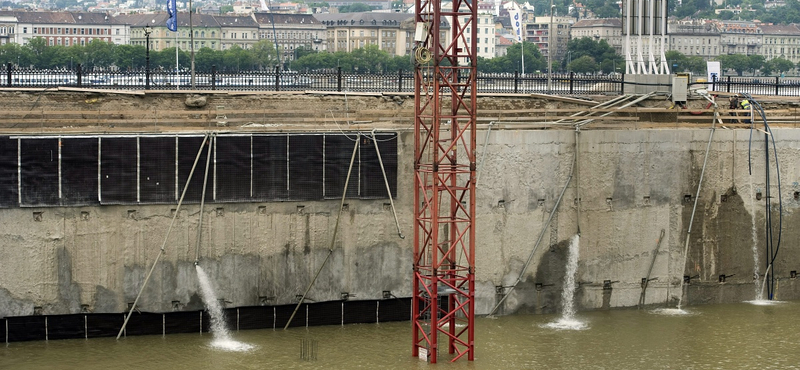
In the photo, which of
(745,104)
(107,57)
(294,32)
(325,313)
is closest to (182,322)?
(325,313)

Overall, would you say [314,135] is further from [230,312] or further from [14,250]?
[14,250]

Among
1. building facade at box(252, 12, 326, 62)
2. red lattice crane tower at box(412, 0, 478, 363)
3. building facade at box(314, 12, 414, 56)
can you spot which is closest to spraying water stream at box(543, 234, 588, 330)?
red lattice crane tower at box(412, 0, 478, 363)

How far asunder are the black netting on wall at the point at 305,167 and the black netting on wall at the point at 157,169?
10.6ft

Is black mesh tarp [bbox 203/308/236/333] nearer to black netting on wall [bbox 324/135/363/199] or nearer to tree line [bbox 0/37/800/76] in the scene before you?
black netting on wall [bbox 324/135/363/199]

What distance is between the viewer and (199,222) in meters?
33.3

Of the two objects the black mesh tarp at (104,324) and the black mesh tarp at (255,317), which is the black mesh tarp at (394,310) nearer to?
the black mesh tarp at (255,317)

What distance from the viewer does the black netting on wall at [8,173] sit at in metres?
32.1

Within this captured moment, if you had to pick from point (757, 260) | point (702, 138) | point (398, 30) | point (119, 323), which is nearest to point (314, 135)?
point (119, 323)

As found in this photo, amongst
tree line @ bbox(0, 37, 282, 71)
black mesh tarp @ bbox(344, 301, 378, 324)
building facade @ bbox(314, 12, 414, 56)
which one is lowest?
black mesh tarp @ bbox(344, 301, 378, 324)

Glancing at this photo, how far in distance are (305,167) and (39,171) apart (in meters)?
6.95

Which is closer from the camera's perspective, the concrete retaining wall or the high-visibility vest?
the concrete retaining wall

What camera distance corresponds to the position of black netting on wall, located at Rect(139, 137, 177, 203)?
33125mm

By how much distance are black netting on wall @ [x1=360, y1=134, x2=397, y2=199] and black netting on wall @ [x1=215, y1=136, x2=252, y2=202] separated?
318 centimetres

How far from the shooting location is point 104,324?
32.6m
